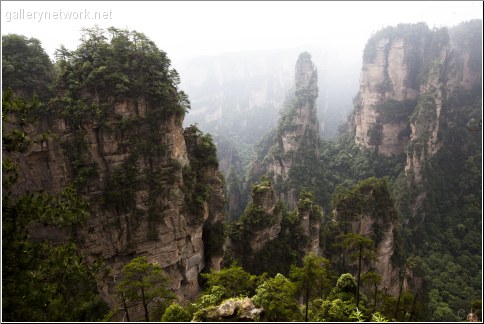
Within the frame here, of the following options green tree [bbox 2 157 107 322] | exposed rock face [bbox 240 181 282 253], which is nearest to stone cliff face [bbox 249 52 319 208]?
exposed rock face [bbox 240 181 282 253]

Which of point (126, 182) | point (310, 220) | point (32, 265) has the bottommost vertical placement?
point (310, 220)

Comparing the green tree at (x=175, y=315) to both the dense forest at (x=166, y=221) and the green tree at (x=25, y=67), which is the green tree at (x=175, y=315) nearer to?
the dense forest at (x=166, y=221)

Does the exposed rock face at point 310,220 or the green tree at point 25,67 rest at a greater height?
the green tree at point 25,67

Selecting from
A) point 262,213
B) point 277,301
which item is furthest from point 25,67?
point 262,213

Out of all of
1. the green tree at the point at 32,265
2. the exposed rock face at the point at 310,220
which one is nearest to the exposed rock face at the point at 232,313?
the green tree at the point at 32,265

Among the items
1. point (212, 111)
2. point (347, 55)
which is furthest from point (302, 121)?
point (347, 55)

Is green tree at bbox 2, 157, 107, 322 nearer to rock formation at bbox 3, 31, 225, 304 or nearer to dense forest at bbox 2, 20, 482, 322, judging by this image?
dense forest at bbox 2, 20, 482, 322

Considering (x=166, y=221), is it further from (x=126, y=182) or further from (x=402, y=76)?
(x=402, y=76)
